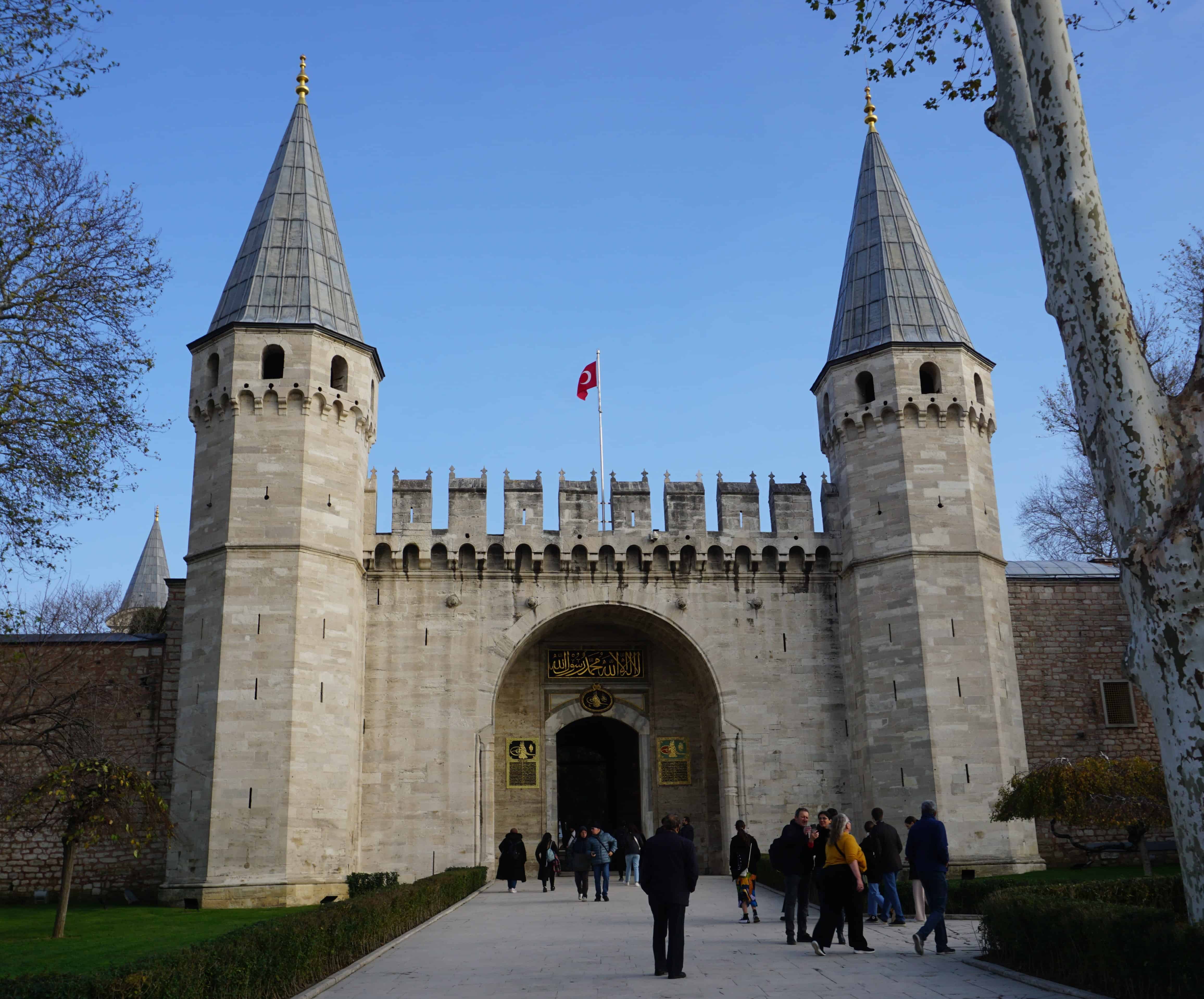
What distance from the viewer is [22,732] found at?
912 inches

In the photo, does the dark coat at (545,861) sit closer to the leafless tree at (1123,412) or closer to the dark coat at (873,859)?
the dark coat at (873,859)

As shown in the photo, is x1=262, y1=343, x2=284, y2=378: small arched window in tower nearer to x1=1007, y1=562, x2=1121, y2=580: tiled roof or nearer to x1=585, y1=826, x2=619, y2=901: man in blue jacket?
x1=585, y1=826, x2=619, y2=901: man in blue jacket

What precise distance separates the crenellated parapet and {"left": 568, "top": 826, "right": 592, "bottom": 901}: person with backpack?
641cm

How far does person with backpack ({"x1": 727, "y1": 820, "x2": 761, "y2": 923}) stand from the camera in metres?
14.7

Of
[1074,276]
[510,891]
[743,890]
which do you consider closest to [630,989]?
[743,890]

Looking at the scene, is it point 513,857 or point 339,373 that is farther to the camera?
point 339,373

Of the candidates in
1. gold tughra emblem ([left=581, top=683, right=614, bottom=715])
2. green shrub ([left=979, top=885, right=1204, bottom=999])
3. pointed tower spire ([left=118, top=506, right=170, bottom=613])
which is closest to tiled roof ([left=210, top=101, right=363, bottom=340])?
gold tughra emblem ([left=581, top=683, right=614, bottom=715])

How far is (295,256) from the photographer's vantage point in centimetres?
2453

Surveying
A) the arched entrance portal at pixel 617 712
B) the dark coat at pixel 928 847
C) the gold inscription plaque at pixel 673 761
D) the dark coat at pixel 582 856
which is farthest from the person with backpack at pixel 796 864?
the gold inscription plaque at pixel 673 761

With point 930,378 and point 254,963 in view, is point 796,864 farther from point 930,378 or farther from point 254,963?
point 930,378

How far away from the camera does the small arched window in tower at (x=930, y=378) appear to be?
2423cm

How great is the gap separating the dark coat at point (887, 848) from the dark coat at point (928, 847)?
5.36 feet

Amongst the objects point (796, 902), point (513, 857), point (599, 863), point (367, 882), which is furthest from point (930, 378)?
point (367, 882)

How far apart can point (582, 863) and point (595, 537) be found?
289 inches
